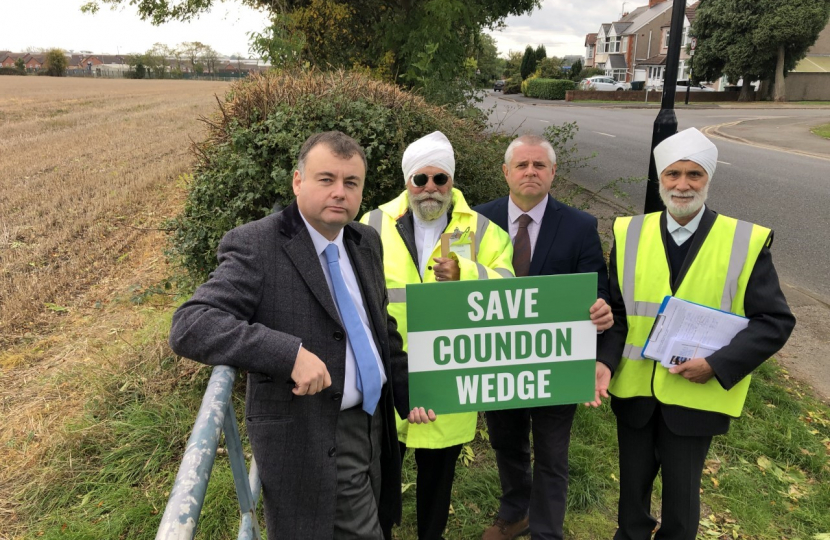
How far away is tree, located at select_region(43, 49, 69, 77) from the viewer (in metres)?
86.2


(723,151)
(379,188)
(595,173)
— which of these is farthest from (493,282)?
(723,151)

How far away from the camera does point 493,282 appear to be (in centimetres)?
238

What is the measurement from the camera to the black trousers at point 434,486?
281 cm

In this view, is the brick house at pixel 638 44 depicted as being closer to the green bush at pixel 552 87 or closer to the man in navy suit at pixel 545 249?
the green bush at pixel 552 87

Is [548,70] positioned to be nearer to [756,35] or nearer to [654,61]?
[756,35]

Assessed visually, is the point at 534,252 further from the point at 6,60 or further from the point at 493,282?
the point at 6,60

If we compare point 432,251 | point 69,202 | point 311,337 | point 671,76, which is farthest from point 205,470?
point 69,202

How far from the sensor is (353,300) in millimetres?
2041

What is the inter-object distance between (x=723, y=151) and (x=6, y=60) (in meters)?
145

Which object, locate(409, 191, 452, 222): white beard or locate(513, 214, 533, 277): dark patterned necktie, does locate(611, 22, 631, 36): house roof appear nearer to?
locate(513, 214, 533, 277): dark patterned necktie

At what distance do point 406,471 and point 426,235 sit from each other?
5.58 feet

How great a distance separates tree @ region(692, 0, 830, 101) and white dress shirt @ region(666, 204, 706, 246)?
46.9 m

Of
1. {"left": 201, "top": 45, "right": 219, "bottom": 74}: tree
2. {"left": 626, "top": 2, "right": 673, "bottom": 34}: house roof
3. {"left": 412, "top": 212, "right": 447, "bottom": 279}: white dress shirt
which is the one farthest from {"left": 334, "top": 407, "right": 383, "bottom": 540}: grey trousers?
{"left": 201, "top": 45, "right": 219, "bottom": 74}: tree

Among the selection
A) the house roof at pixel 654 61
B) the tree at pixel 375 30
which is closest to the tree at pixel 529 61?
the house roof at pixel 654 61
